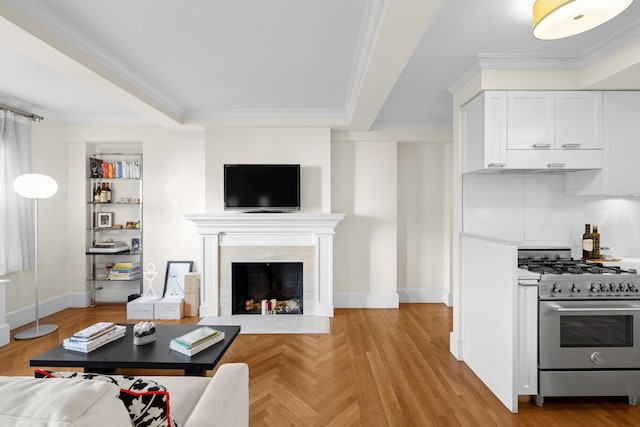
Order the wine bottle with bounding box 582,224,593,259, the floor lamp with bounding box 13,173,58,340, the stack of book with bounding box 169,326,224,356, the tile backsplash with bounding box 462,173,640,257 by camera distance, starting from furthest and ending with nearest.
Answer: the floor lamp with bounding box 13,173,58,340, the tile backsplash with bounding box 462,173,640,257, the wine bottle with bounding box 582,224,593,259, the stack of book with bounding box 169,326,224,356

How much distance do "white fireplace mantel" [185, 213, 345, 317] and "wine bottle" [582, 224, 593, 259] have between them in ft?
8.07

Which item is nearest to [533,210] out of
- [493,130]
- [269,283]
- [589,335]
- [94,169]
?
[493,130]

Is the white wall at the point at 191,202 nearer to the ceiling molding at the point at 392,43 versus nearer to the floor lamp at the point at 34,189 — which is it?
the floor lamp at the point at 34,189

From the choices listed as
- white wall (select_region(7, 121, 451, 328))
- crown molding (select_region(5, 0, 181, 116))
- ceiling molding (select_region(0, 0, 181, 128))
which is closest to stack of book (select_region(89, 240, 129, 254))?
white wall (select_region(7, 121, 451, 328))

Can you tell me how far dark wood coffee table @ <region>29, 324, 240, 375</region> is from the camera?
2156 millimetres

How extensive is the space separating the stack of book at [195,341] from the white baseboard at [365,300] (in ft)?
8.02

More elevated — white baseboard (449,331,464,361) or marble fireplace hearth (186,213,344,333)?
marble fireplace hearth (186,213,344,333)

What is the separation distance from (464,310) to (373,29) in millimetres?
2493

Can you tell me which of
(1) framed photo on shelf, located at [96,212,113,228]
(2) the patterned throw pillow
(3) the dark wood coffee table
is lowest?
(3) the dark wood coffee table

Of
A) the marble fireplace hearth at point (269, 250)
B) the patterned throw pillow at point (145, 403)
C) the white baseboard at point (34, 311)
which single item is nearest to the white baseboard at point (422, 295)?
the marble fireplace hearth at point (269, 250)

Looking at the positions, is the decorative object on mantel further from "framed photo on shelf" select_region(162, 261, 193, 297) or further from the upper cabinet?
the upper cabinet

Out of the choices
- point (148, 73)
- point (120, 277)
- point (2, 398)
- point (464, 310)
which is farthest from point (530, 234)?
point (120, 277)

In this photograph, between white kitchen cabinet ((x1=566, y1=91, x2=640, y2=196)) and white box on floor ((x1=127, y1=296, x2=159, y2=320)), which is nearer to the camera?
white kitchen cabinet ((x1=566, y1=91, x2=640, y2=196))

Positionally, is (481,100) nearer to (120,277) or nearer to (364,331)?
(364,331)
